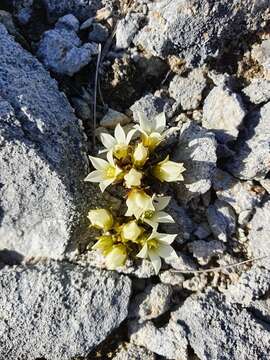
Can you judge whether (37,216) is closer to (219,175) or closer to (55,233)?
(55,233)

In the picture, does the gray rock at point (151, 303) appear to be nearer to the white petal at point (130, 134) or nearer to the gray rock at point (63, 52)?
the white petal at point (130, 134)

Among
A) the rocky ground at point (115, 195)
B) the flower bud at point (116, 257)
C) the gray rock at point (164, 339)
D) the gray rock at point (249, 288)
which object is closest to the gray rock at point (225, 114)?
the rocky ground at point (115, 195)

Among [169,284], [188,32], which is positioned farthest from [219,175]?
[188,32]

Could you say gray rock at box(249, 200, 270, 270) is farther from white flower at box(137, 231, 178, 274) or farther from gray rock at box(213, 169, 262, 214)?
white flower at box(137, 231, 178, 274)

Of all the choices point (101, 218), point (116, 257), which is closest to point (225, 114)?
point (101, 218)

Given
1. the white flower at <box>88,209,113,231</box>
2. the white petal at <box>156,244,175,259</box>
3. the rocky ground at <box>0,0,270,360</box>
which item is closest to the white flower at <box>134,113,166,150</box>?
the rocky ground at <box>0,0,270,360</box>
